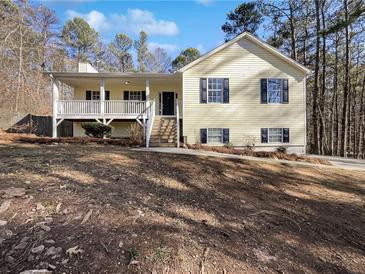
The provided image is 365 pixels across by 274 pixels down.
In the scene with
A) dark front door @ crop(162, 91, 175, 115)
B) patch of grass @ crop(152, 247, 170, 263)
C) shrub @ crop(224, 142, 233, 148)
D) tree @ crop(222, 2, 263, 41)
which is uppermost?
tree @ crop(222, 2, 263, 41)

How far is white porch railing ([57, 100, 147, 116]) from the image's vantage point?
15641 mm

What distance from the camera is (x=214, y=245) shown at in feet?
12.3

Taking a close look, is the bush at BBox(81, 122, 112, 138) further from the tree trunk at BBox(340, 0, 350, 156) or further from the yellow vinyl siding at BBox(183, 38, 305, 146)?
the tree trunk at BBox(340, 0, 350, 156)

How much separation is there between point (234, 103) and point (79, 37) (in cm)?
2411

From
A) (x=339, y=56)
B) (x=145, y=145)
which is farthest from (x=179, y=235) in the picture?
(x=339, y=56)

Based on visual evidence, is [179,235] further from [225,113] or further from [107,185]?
[225,113]

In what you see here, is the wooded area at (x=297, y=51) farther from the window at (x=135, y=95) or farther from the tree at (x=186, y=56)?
the tree at (x=186, y=56)

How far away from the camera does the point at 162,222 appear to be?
13.3 ft

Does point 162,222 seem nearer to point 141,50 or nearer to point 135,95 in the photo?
point 135,95

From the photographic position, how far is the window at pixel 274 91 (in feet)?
52.1

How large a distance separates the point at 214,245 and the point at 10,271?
7.41ft

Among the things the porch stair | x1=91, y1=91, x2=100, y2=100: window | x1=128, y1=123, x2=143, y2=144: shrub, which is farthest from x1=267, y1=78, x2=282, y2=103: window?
x1=91, y1=91, x2=100, y2=100: window

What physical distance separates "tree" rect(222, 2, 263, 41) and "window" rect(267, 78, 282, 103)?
10.6 meters

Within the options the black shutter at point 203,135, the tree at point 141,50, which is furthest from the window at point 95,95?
the tree at point 141,50
